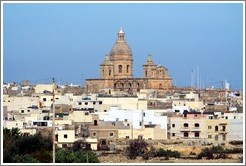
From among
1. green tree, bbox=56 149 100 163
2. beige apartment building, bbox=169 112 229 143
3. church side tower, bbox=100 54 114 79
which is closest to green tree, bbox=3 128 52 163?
green tree, bbox=56 149 100 163

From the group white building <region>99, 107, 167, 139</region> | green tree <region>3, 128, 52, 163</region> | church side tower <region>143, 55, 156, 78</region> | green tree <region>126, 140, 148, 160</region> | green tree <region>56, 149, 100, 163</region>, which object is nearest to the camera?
green tree <region>3, 128, 52, 163</region>

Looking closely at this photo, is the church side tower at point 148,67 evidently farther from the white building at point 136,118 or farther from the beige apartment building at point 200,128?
the beige apartment building at point 200,128

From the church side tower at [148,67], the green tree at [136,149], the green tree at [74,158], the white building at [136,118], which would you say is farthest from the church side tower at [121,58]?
the green tree at [74,158]

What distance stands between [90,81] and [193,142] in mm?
31442

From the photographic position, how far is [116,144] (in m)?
31.7

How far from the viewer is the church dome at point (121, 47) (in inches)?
2437

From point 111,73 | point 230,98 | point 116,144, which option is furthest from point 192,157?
point 111,73

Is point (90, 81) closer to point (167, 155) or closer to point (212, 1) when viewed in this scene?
point (167, 155)

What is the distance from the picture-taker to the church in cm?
6166

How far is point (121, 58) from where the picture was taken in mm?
61812

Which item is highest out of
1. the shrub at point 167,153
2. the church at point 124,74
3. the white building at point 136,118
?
the church at point 124,74

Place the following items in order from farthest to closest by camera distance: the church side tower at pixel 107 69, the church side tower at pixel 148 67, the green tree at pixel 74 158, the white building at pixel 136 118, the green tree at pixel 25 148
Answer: the church side tower at pixel 107 69 < the church side tower at pixel 148 67 < the white building at pixel 136 118 < the green tree at pixel 74 158 < the green tree at pixel 25 148

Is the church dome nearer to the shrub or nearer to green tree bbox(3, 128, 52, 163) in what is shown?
the shrub

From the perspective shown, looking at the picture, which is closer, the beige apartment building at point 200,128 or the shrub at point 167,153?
the shrub at point 167,153
